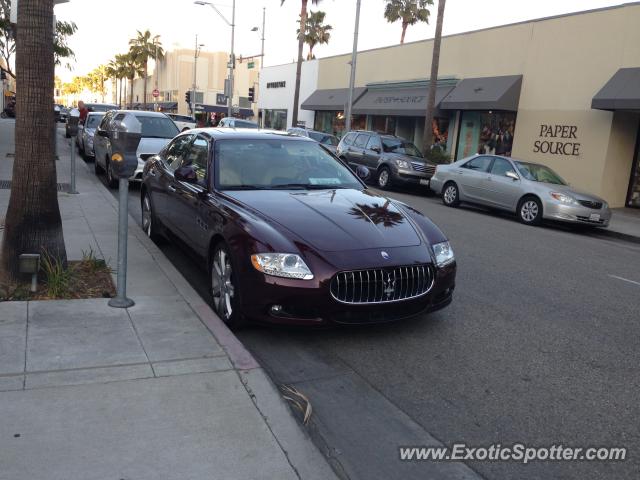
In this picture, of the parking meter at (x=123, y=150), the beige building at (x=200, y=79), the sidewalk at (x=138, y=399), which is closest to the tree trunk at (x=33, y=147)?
the sidewalk at (x=138, y=399)

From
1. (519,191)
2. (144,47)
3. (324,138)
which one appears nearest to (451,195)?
(519,191)

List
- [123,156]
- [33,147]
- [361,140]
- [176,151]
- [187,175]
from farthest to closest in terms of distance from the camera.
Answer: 1. [361,140]
2. [176,151]
3. [187,175]
4. [33,147]
5. [123,156]

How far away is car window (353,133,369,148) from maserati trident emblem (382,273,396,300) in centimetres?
1482

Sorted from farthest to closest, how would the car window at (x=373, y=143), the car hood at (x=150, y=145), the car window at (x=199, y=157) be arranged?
the car window at (x=373, y=143) → the car hood at (x=150, y=145) → the car window at (x=199, y=157)

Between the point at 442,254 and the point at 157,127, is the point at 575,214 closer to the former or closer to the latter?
the point at 442,254

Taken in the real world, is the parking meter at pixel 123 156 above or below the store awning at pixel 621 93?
below

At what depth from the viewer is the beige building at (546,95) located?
1689 cm

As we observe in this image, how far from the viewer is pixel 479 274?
7.37m

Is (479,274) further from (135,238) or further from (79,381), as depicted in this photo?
(79,381)

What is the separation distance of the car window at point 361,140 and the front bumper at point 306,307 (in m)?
14.8

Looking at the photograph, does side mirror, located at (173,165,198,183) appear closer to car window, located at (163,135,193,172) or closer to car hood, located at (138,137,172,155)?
car window, located at (163,135,193,172)

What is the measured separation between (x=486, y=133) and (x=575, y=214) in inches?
382

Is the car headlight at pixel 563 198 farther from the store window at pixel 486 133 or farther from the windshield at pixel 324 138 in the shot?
the windshield at pixel 324 138

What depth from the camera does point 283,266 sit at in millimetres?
4469
